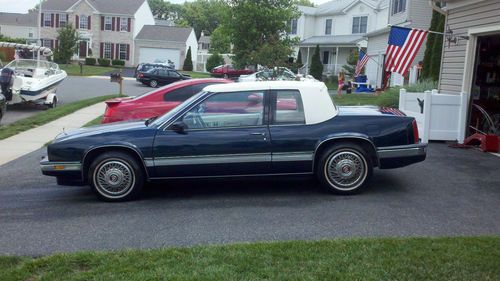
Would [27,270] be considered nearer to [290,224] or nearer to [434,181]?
[290,224]

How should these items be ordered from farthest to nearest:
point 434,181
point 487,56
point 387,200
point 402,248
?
point 487,56
point 434,181
point 387,200
point 402,248

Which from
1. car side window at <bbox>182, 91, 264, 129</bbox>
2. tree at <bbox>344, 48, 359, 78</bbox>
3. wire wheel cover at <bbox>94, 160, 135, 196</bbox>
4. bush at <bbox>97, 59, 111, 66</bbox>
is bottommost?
wire wheel cover at <bbox>94, 160, 135, 196</bbox>

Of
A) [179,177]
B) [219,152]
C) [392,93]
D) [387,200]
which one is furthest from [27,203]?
[392,93]

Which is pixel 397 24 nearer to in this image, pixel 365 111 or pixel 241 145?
pixel 365 111

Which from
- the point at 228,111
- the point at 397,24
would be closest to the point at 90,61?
the point at 397,24

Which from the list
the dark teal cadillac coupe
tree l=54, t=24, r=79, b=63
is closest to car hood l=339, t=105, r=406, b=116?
the dark teal cadillac coupe

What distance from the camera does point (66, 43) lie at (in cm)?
4988

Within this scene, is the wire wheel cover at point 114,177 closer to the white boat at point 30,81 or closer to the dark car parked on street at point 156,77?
the white boat at point 30,81

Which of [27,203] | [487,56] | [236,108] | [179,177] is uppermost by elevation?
[487,56]

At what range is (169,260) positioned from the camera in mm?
4730

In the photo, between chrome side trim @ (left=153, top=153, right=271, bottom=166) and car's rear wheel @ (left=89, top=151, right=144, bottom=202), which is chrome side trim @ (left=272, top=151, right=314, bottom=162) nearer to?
chrome side trim @ (left=153, top=153, right=271, bottom=166)

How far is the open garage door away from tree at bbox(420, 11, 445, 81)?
42661 millimetres

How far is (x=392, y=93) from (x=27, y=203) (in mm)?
11534

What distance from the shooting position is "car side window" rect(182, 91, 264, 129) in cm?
718
